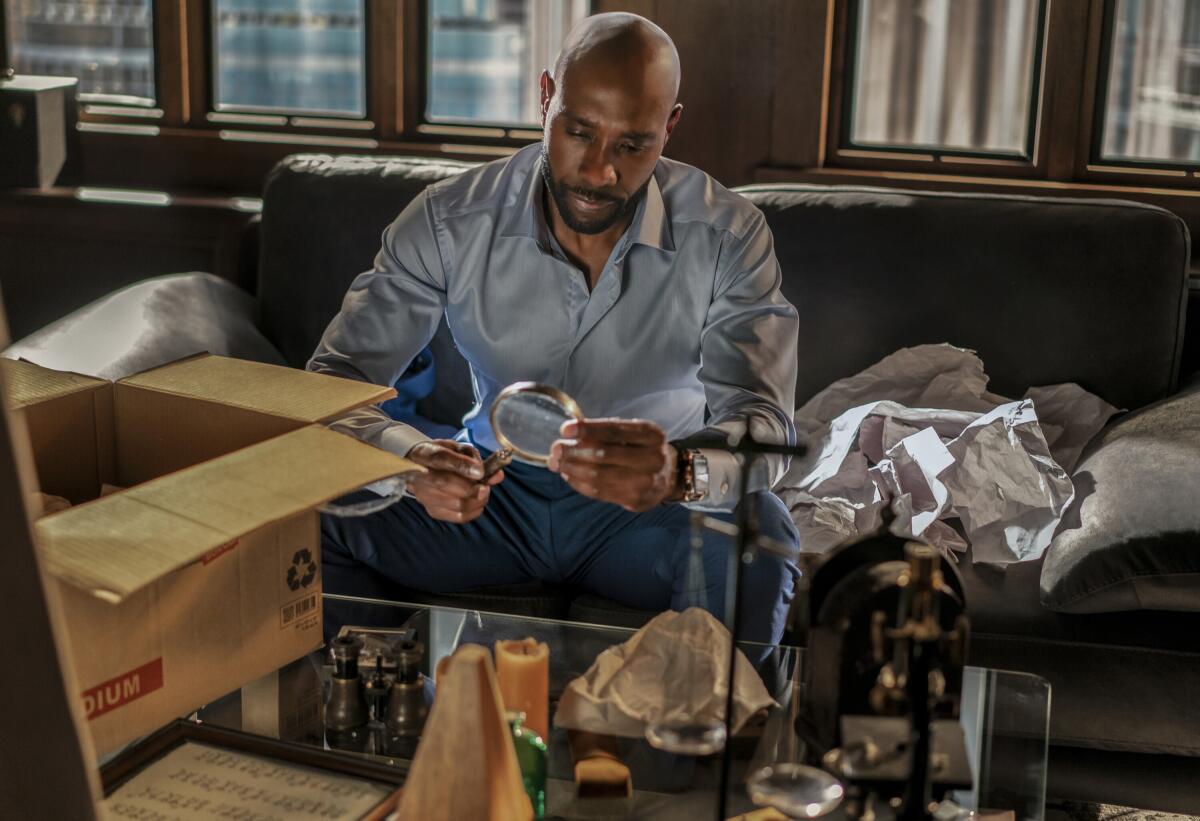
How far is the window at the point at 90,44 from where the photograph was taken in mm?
3221

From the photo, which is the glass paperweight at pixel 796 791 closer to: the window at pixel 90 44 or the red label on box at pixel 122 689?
the red label on box at pixel 122 689

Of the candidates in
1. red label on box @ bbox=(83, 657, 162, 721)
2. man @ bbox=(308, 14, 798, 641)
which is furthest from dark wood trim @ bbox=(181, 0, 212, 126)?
red label on box @ bbox=(83, 657, 162, 721)

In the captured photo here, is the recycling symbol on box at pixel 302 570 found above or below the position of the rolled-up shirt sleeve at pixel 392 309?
below

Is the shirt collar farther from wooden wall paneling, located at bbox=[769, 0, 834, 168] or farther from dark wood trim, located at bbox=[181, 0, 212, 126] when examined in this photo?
dark wood trim, located at bbox=[181, 0, 212, 126]

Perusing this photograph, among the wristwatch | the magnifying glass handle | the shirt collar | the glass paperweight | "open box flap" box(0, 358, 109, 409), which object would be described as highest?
the shirt collar

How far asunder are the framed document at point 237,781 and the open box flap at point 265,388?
12.9 inches

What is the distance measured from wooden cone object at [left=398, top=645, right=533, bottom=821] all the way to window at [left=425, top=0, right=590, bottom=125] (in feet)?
7.28

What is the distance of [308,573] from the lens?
1385mm

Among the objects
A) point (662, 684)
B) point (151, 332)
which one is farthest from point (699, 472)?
point (151, 332)

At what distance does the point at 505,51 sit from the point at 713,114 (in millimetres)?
544

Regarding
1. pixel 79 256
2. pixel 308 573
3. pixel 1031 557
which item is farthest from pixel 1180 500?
pixel 79 256

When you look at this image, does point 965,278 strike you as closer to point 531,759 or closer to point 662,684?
point 662,684

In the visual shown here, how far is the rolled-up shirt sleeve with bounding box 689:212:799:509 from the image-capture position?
74.4 inches

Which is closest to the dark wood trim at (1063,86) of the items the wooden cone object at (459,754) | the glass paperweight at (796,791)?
the glass paperweight at (796,791)
